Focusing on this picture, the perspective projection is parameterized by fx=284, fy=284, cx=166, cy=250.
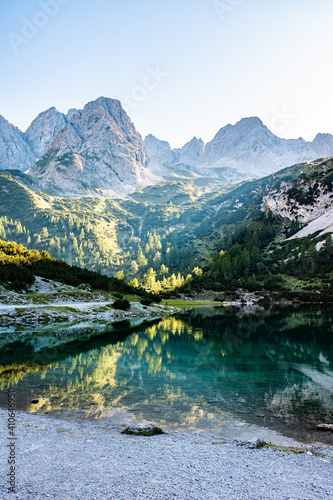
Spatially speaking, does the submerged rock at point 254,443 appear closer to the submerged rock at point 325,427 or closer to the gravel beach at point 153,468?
the gravel beach at point 153,468

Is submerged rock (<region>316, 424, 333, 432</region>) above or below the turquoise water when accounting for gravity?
above

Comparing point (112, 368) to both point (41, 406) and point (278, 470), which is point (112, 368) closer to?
point (41, 406)

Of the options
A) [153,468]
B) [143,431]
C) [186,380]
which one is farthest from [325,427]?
[186,380]

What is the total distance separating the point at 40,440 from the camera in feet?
40.7

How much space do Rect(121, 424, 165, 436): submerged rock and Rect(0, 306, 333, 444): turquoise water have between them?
5.02 feet

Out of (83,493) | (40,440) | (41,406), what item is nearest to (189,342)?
(41,406)

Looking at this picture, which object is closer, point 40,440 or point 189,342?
point 40,440

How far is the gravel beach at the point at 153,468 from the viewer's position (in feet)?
27.5

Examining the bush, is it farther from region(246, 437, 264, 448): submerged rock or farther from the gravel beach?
region(246, 437, 264, 448): submerged rock

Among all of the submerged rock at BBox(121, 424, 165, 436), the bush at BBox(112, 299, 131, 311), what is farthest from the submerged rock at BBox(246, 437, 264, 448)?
the bush at BBox(112, 299, 131, 311)

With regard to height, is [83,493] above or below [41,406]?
above

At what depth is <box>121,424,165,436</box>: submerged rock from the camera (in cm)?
1373

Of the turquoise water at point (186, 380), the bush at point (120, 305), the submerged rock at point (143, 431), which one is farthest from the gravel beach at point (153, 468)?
the bush at point (120, 305)

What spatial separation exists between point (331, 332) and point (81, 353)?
40.2 meters
